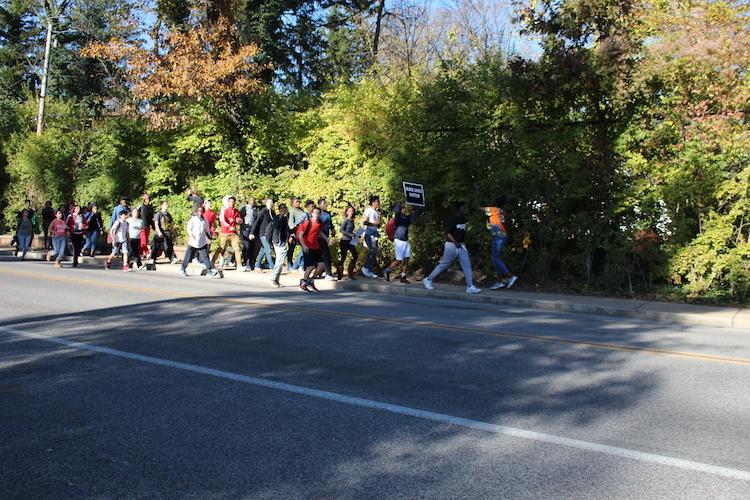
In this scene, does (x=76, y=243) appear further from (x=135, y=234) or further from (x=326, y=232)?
(x=326, y=232)

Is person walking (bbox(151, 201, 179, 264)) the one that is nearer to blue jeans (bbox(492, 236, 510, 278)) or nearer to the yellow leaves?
the yellow leaves

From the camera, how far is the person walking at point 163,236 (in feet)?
61.3

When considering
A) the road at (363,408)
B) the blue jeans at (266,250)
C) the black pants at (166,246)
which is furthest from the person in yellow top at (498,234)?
the black pants at (166,246)

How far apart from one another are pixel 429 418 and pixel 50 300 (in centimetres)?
858

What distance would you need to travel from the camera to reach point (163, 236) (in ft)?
63.8

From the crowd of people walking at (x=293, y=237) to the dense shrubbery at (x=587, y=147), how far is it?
0.92 meters

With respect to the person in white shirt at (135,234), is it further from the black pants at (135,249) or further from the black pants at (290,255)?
the black pants at (290,255)

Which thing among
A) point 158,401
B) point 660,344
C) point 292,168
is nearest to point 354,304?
point 660,344

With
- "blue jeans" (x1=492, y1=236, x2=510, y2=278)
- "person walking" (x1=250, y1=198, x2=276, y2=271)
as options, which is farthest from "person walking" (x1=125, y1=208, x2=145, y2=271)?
"blue jeans" (x1=492, y1=236, x2=510, y2=278)

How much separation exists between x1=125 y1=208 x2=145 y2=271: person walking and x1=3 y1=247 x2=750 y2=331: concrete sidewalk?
213cm

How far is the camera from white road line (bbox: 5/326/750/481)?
4441 millimetres

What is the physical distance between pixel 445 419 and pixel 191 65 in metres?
18.6

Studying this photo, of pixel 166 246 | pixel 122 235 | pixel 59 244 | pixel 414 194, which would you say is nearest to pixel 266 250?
pixel 122 235

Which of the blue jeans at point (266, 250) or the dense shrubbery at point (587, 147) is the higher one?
the dense shrubbery at point (587, 147)
